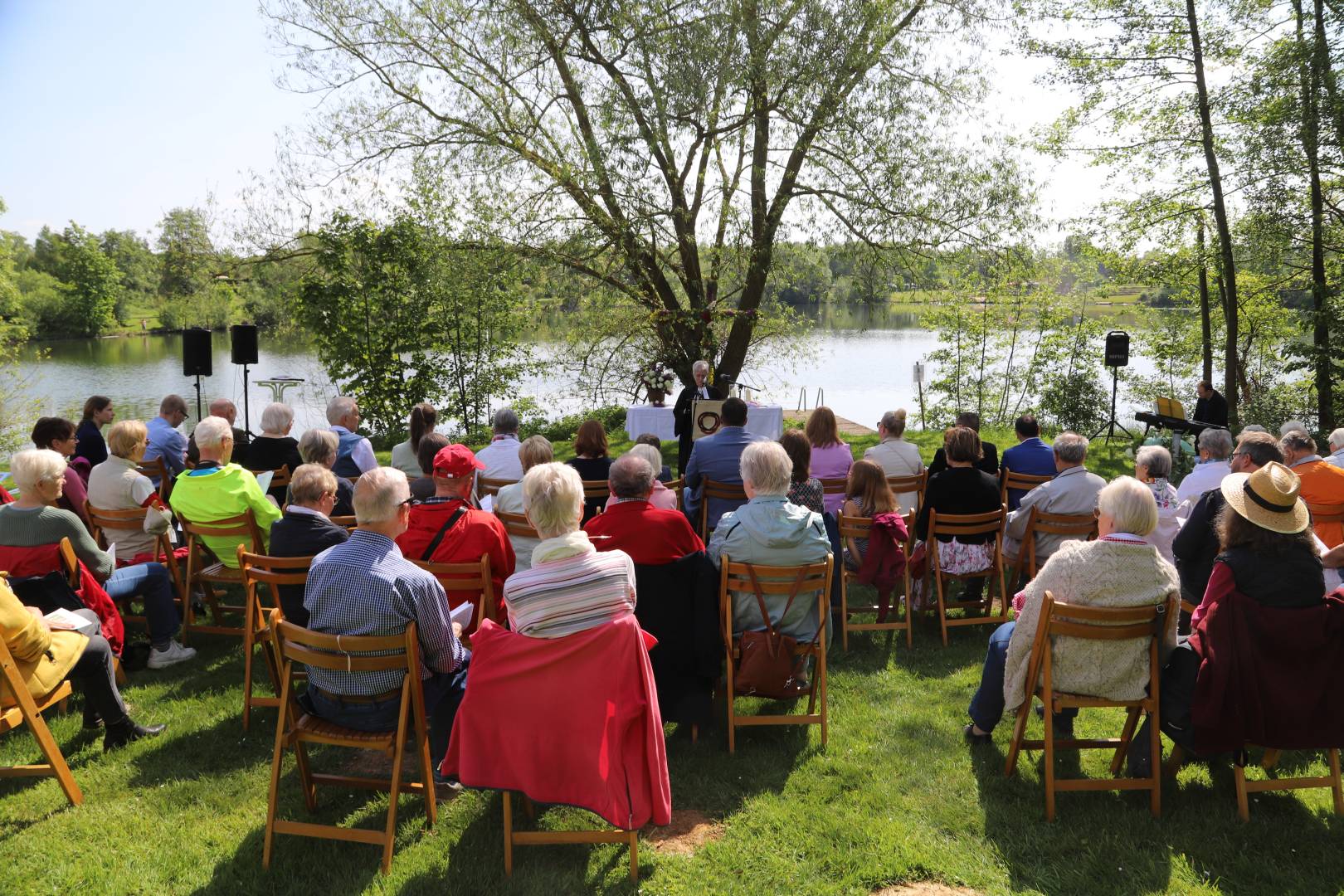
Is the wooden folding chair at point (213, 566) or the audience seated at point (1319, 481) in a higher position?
the audience seated at point (1319, 481)

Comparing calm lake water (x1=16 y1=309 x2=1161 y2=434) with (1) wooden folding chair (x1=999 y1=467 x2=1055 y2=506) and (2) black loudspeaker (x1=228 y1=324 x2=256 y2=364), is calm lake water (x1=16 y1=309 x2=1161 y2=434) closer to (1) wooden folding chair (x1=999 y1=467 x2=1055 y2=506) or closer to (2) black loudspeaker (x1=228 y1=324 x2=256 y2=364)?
(2) black loudspeaker (x1=228 y1=324 x2=256 y2=364)

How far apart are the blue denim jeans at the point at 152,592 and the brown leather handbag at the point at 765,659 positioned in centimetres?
301

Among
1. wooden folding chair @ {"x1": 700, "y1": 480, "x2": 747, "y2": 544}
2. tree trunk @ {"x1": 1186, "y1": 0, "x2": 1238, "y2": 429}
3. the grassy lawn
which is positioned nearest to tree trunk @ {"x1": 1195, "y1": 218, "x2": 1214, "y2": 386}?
tree trunk @ {"x1": 1186, "y1": 0, "x2": 1238, "y2": 429}

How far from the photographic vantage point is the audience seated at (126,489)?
15.6ft

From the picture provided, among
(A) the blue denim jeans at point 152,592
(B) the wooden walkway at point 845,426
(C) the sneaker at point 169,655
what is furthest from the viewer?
(B) the wooden walkway at point 845,426

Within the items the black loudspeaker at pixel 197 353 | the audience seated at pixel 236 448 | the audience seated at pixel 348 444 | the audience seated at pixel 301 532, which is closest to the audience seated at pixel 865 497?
the audience seated at pixel 301 532

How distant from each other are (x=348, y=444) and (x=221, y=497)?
1315mm

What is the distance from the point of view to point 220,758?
3.56 meters

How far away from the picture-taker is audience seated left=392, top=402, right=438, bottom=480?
579cm

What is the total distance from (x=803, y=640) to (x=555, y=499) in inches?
57.5

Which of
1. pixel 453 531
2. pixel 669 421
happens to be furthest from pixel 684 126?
pixel 453 531

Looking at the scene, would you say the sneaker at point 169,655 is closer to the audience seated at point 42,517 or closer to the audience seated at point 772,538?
Result: the audience seated at point 42,517

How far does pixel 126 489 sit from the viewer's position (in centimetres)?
477

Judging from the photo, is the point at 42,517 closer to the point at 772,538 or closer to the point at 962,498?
the point at 772,538
